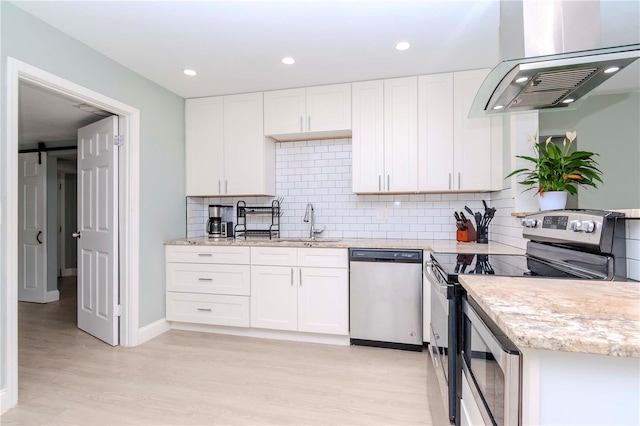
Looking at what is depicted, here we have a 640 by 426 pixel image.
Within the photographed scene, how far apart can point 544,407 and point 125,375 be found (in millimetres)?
2552

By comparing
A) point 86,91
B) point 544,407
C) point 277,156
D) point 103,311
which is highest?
point 86,91

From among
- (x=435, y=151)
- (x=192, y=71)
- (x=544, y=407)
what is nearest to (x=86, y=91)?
(x=192, y=71)

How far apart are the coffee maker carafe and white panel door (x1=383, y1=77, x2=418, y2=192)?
1.79m

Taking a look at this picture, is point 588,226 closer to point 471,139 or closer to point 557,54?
point 557,54

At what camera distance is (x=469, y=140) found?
278 centimetres

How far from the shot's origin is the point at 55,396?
1.98 metres

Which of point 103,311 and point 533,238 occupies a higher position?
point 533,238

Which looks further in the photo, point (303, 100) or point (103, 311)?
point (303, 100)

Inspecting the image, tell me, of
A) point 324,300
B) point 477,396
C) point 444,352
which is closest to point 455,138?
point 324,300

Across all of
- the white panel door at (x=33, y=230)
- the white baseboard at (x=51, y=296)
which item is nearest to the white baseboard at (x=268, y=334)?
the white baseboard at (x=51, y=296)

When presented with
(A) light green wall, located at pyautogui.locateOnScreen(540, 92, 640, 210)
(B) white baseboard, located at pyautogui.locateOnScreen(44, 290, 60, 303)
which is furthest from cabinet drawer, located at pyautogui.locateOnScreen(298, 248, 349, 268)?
(B) white baseboard, located at pyautogui.locateOnScreen(44, 290, 60, 303)

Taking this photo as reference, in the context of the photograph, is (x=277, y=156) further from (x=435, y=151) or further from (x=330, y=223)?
(x=435, y=151)

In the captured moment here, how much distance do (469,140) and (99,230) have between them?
11.2 feet

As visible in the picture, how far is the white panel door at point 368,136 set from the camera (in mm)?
2953
